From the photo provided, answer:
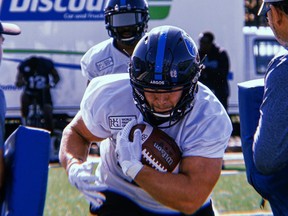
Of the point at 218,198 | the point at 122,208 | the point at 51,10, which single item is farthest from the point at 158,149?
the point at 51,10

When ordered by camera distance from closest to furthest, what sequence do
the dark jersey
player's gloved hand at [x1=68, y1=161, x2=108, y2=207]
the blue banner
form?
1. player's gloved hand at [x1=68, y1=161, x2=108, y2=207]
2. the dark jersey
3. the blue banner

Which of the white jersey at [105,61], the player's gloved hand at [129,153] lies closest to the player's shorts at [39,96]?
the white jersey at [105,61]

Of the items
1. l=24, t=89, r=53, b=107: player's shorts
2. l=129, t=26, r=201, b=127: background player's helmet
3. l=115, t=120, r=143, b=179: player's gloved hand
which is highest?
l=129, t=26, r=201, b=127: background player's helmet

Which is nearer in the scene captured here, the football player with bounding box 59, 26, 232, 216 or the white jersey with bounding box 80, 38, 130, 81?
the football player with bounding box 59, 26, 232, 216

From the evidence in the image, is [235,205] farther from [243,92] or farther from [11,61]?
[11,61]

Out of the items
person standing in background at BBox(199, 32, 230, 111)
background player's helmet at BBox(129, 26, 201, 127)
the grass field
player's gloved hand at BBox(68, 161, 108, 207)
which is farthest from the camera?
person standing in background at BBox(199, 32, 230, 111)

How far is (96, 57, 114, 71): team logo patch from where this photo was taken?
5852mm

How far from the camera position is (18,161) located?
3240mm

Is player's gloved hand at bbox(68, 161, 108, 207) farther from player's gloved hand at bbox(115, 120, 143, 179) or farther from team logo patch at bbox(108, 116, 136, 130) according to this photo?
team logo patch at bbox(108, 116, 136, 130)

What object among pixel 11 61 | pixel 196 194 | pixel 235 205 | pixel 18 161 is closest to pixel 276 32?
pixel 196 194

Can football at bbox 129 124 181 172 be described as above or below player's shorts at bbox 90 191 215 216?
above

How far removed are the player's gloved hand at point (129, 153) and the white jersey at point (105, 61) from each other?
214 cm

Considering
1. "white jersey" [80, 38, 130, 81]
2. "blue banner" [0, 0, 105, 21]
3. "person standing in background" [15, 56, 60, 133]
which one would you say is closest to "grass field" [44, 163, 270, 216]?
"white jersey" [80, 38, 130, 81]

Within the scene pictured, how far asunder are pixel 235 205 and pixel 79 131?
387 cm
